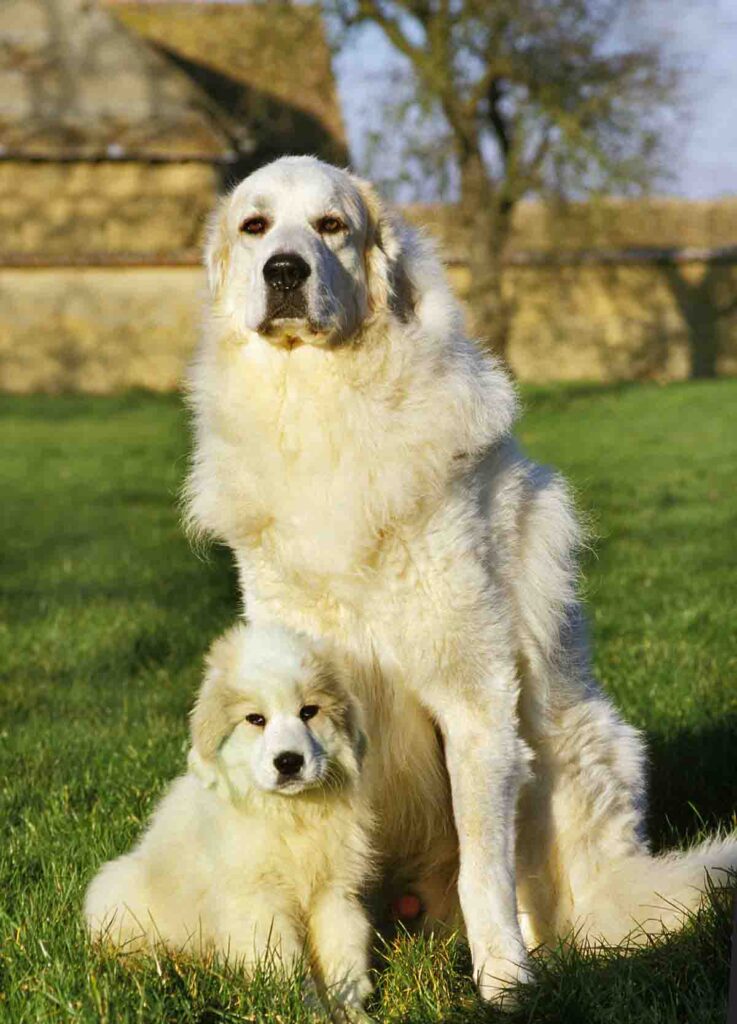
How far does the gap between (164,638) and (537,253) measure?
19043mm

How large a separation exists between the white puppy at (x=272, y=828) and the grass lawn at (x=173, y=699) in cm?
12

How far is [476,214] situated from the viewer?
19734 mm

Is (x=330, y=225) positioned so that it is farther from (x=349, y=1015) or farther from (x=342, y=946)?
(x=349, y=1015)

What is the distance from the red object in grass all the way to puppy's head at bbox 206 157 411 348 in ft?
4.63

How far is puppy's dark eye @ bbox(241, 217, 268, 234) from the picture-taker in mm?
3318

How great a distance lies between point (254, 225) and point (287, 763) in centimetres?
139

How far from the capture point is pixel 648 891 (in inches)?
127

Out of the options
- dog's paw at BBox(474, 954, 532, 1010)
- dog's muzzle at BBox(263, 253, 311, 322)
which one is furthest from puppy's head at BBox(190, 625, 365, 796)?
dog's muzzle at BBox(263, 253, 311, 322)

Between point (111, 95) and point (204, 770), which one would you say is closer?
point (204, 770)

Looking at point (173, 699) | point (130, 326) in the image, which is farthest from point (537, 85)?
point (173, 699)

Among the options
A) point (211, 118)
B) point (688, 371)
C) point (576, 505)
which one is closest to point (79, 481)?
point (576, 505)

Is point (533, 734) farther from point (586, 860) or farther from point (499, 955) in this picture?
point (499, 955)

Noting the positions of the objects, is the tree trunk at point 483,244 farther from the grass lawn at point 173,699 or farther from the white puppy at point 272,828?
the white puppy at point 272,828

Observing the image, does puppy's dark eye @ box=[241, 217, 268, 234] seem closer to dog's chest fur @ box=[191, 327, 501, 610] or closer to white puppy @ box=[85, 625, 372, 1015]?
dog's chest fur @ box=[191, 327, 501, 610]
